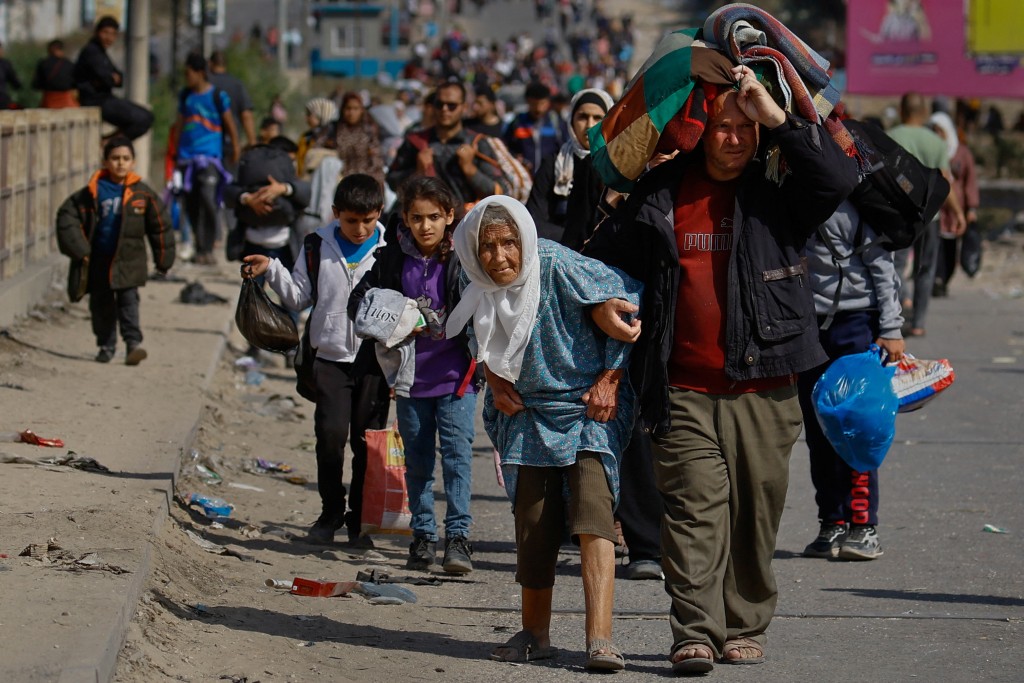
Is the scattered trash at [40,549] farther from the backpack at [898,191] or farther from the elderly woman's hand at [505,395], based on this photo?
the backpack at [898,191]

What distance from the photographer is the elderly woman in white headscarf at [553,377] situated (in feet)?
18.0

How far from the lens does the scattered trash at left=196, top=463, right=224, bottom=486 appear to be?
353 inches

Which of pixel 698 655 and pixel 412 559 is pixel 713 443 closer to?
pixel 698 655

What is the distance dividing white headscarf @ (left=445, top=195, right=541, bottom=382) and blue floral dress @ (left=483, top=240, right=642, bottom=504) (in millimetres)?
52

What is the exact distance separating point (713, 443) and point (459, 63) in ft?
212

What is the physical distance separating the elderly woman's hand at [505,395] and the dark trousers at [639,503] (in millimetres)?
1716

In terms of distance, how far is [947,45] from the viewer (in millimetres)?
31578

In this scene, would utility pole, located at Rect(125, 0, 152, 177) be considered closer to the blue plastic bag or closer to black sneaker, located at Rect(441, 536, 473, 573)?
black sneaker, located at Rect(441, 536, 473, 573)

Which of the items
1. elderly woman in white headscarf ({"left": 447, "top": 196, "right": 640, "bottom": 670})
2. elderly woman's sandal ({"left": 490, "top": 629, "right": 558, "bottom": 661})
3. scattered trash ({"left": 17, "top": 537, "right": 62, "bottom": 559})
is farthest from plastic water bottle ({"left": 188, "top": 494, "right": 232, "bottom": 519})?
elderly woman in white headscarf ({"left": 447, "top": 196, "right": 640, "bottom": 670})

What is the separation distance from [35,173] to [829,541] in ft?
27.9

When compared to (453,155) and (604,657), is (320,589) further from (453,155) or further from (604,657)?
(453,155)

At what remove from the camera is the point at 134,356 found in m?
11.4

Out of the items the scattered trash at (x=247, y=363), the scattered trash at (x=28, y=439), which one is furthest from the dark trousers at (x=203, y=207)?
the scattered trash at (x=28, y=439)

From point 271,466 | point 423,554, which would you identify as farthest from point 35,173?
point 423,554
